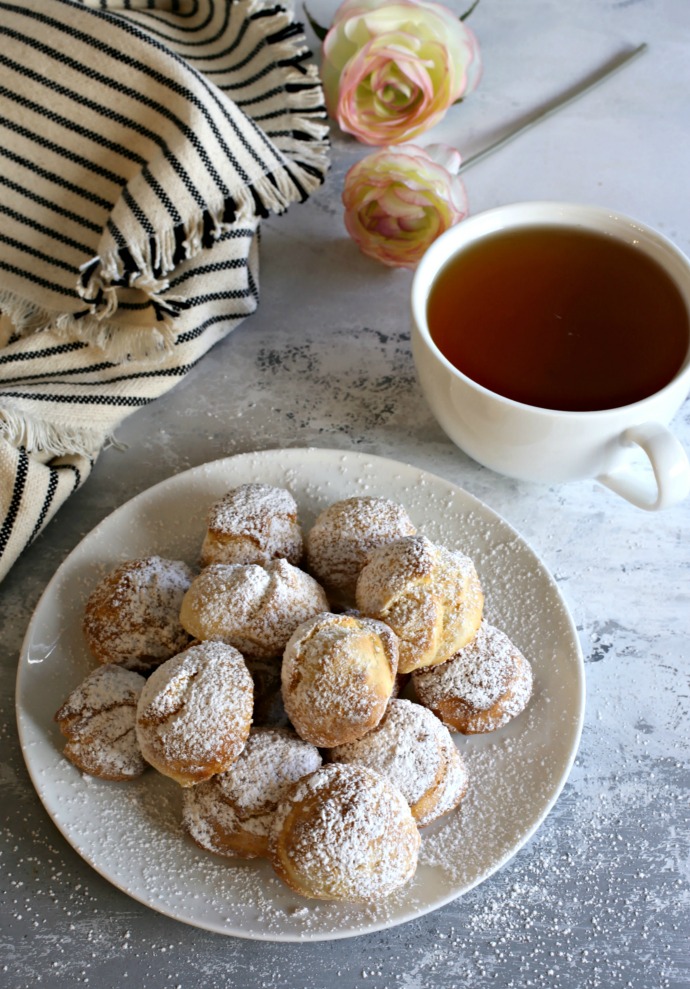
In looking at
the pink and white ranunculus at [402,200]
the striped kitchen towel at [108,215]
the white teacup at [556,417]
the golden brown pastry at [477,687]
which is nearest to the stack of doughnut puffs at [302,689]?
the golden brown pastry at [477,687]

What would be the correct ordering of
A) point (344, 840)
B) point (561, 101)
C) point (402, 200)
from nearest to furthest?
1. point (344, 840)
2. point (402, 200)
3. point (561, 101)

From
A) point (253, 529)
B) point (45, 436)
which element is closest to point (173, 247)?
point (45, 436)

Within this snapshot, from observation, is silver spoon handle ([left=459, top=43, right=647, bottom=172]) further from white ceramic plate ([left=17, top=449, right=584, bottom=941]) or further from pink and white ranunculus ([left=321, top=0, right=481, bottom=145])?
white ceramic plate ([left=17, top=449, right=584, bottom=941])

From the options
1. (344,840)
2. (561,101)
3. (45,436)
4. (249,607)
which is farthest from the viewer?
(561,101)

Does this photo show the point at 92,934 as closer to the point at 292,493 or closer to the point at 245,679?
the point at 245,679

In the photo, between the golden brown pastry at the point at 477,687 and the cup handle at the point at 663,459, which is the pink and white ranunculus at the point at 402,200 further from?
the golden brown pastry at the point at 477,687

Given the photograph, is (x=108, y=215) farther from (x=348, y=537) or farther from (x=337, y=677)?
(x=337, y=677)

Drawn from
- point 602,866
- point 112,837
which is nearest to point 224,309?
point 112,837
